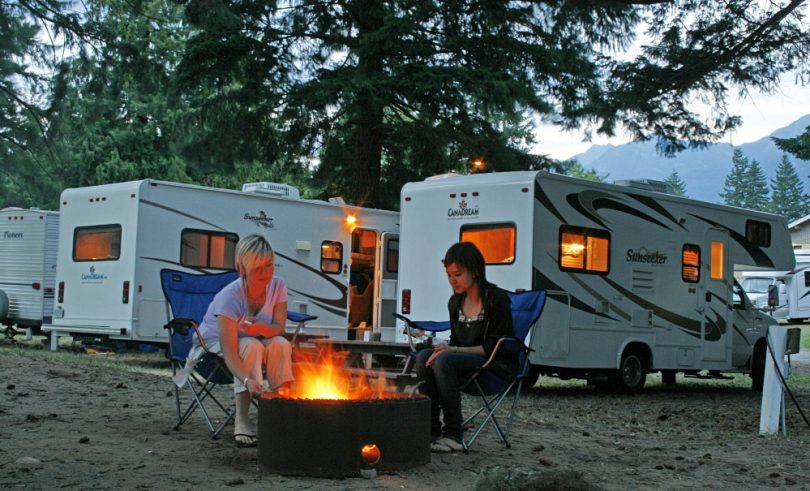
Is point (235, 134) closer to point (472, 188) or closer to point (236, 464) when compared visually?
point (472, 188)

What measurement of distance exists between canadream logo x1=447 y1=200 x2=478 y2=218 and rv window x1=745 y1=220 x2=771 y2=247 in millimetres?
3961

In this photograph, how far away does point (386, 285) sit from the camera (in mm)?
13930

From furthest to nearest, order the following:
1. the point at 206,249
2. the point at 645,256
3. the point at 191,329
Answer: the point at 206,249 → the point at 645,256 → the point at 191,329

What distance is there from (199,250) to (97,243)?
1269 mm

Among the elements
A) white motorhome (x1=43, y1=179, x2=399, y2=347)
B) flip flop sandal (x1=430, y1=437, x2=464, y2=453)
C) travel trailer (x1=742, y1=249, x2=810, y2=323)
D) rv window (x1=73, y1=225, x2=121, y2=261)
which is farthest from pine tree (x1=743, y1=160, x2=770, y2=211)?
flip flop sandal (x1=430, y1=437, x2=464, y2=453)

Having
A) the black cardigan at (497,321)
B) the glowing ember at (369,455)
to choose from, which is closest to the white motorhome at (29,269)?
the black cardigan at (497,321)

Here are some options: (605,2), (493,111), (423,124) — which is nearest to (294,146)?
(423,124)

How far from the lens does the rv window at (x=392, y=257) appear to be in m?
14.0

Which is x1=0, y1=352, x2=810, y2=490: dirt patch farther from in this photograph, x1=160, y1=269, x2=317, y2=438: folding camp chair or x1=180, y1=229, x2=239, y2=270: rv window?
x1=180, y1=229, x2=239, y2=270: rv window

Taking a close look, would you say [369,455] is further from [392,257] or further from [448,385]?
[392,257]

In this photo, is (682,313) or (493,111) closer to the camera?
(682,313)

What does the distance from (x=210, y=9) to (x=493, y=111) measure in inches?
335

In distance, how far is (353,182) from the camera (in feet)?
53.7

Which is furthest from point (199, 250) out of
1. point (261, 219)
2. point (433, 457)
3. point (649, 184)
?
point (433, 457)
